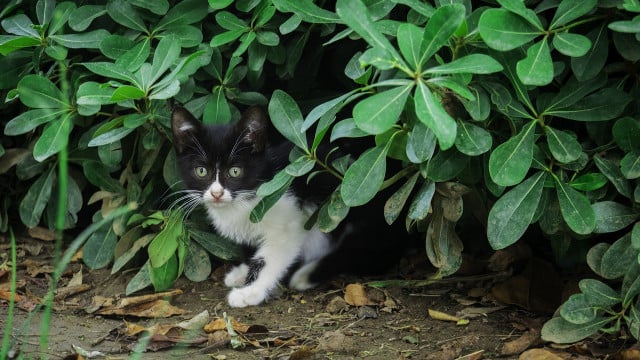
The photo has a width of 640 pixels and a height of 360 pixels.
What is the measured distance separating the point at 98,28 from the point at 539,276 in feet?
8.11

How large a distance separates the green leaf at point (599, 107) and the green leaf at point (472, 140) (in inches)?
11.8

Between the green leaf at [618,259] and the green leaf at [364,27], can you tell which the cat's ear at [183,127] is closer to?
the green leaf at [364,27]

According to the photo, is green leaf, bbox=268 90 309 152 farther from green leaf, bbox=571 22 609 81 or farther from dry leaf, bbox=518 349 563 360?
dry leaf, bbox=518 349 563 360

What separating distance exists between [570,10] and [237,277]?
227 cm

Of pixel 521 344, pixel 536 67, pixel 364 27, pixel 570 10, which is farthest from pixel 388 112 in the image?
pixel 521 344

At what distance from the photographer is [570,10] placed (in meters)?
2.83

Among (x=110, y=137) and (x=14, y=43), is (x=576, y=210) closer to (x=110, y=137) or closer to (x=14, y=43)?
(x=110, y=137)

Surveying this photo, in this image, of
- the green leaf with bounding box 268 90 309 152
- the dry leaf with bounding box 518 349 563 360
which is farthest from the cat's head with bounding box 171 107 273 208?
the dry leaf with bounding box 518 349 563 360

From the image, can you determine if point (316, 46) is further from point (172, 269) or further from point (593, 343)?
point (593, 343)

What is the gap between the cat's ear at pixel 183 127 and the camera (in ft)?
12.6

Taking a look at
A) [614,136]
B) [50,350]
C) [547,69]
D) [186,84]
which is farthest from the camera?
[186,84]

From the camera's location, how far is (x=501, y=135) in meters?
3.28

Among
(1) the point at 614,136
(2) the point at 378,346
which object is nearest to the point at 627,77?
(1) the point at 614,136

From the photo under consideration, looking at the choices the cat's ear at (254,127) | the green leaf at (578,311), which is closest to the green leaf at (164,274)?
the cat's ear at (254,127)
